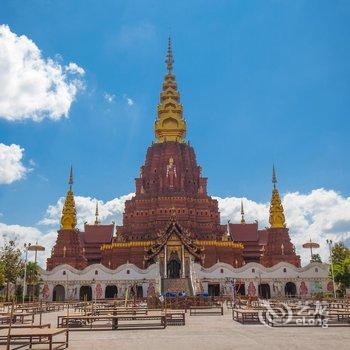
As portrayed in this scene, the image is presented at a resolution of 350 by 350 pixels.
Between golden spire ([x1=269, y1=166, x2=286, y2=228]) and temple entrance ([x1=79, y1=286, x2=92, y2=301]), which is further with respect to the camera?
golden spire ([x1=269, y1=166, x2=286, y2=228])

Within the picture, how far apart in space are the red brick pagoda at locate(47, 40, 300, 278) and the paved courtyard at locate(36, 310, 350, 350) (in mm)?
37159

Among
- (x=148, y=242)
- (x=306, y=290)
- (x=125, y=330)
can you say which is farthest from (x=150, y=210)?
(x=125, y=330)

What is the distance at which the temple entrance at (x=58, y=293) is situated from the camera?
59.1m

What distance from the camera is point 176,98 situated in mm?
86062

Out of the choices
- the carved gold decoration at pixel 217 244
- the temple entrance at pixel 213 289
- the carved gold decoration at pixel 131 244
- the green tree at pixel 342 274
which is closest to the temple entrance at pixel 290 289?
the green tree at pixel 342 274

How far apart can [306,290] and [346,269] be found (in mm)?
7919

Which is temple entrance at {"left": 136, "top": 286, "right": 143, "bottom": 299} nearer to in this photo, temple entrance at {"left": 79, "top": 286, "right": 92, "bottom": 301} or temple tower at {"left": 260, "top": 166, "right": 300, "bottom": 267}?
temple entrance at {"left": 79, "top": 286, "right": 92, "bottom": 301}

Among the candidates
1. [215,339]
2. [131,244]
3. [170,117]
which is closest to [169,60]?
[170,117]

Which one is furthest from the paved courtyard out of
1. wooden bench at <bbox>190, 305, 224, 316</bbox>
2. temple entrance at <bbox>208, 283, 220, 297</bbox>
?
temple entrance at <bbox>208, 283, 220, 297</bbox>

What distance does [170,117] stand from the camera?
8156 cm

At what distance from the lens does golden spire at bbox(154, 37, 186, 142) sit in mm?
80938

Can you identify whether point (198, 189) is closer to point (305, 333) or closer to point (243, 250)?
point (243, 250)

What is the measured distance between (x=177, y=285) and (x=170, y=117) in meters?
39.7

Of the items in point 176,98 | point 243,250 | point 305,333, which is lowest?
point 305,333
